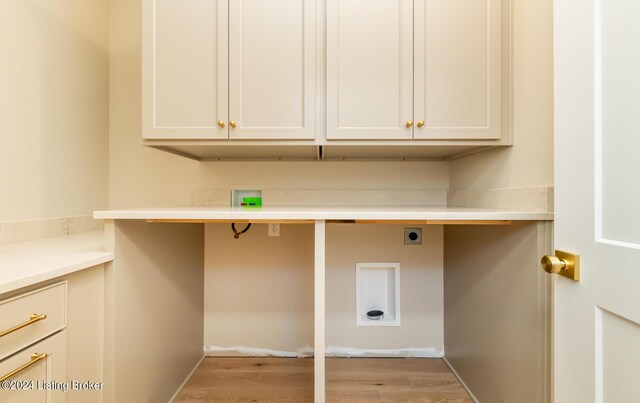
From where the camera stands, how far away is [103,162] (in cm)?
183

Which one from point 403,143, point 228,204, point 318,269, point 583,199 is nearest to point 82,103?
point 228,204

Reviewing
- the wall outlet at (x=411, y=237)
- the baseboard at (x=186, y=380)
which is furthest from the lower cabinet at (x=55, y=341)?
the wall outlet at (x=411, y=237)

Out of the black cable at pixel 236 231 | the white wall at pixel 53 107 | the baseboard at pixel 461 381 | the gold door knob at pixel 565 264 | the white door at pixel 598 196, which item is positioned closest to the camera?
the white door at pixel 598 196

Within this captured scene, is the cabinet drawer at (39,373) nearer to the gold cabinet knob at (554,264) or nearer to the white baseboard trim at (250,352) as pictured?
the white baseboard trim at (250,352)

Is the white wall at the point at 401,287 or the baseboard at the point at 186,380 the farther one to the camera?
the white wall at the point at 401,287

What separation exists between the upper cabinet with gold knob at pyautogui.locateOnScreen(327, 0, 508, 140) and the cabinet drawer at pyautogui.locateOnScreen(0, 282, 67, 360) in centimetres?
117

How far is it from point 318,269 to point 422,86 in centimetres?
93

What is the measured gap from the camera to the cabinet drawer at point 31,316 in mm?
734

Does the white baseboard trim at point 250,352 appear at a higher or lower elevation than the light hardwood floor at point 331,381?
higher

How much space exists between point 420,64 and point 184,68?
107 cm

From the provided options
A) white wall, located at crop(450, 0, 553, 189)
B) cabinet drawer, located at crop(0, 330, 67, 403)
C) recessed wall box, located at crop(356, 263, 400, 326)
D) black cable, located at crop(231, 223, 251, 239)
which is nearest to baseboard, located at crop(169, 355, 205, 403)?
cabinet drawer, located at crop(0, 330, 67, 403)

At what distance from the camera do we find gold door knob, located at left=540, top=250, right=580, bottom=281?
689mm

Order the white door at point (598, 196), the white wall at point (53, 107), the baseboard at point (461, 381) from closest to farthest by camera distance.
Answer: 1. the white door at point (598, 196)
2. the white wall at point (53, 107)
3. the baseboard at point (461, 381)

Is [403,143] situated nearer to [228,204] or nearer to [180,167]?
[228,204]
